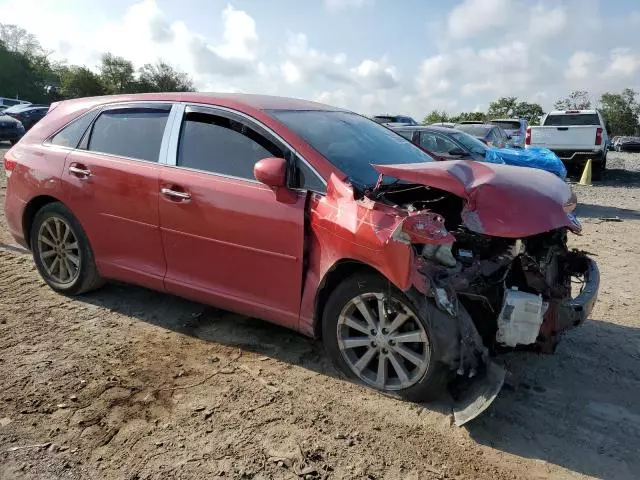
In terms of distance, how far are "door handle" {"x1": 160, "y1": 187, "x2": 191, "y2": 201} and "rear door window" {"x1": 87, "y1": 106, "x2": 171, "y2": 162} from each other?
30cm

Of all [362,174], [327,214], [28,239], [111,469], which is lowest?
[111,469]

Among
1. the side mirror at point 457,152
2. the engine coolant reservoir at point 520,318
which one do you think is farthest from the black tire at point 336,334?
the side mirror at point 457,152

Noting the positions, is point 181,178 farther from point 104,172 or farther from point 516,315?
point 516,315

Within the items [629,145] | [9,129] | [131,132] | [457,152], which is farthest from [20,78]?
[131,132]

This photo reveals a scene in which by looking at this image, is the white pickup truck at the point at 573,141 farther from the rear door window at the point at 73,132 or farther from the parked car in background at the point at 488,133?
the rear door window at the point at 73,132

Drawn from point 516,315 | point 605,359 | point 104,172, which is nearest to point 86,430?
point 104,172

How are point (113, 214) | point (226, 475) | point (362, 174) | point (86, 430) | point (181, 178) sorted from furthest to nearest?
point (113, 214) < point (181, 178) < point (362, 174) < point (86, 430) < point (226, 475)

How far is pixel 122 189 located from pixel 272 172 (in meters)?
1.44

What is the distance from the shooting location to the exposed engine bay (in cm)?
292

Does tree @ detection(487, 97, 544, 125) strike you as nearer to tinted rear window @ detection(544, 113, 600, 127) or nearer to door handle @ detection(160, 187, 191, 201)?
tinted rear window @ detection(544, 113, 600, 127)

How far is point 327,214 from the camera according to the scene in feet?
10.4

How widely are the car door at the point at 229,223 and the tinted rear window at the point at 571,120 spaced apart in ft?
47.6

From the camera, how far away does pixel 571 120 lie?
53.6 feet

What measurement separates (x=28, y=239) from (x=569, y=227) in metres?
4.38
